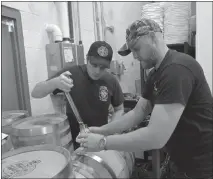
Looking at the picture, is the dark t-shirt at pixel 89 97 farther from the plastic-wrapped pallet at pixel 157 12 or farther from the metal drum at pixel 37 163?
the plastic-wrapped pallet at pixel 157 12

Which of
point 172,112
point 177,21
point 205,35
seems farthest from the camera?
point 177,21

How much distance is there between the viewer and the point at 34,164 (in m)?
0.77

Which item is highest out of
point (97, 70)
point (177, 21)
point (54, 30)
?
point (177, 21)

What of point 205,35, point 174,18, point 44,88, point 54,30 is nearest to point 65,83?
point 44,88

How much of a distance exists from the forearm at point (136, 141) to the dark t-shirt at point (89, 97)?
67cm

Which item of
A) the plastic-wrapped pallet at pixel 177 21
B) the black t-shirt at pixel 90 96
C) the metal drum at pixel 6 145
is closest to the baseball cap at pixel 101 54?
the black t-shirt at pixel 90 96

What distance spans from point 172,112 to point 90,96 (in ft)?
2.93

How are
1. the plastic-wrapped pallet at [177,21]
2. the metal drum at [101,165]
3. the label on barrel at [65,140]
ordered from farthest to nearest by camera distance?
the plastic-wrapped pallet at [177,21], the label on barrel at [65,140], the metal drum at [101,165]

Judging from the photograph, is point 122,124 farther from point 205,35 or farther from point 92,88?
point 205,35

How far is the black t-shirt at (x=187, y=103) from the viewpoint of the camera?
3.17 feet

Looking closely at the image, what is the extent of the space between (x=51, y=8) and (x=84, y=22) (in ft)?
2.43

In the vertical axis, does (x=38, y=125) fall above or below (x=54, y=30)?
below

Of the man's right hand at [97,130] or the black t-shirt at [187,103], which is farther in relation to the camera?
the man's right hand at [97,130]

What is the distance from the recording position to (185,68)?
99 centimetres
